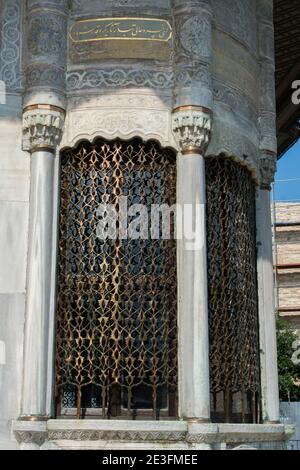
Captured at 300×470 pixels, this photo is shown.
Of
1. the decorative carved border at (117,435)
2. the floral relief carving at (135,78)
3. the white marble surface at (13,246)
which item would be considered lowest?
the decorative carved border at (117,435)

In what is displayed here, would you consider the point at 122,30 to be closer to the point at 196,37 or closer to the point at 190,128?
the point at 196,37

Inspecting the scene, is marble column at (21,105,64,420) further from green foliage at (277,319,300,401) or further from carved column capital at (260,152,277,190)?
green foliage at (277,319,300,401)

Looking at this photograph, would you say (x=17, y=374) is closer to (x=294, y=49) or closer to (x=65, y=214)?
(x=65, y=214)

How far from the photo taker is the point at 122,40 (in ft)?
28.3

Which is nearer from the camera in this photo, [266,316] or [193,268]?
[193,268]

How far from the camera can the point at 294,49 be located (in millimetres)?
15242

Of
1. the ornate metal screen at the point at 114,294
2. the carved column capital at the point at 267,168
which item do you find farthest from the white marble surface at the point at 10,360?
the carved column capital at the point at 267,168

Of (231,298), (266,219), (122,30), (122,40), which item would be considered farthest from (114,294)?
(122,30)

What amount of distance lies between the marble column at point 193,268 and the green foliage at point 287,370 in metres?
13.7

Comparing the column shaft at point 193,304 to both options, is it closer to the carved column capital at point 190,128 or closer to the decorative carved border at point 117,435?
the carved column capital at point 190,128

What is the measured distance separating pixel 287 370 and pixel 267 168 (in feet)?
42.4

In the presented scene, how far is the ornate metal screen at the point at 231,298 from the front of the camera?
8422 mm
